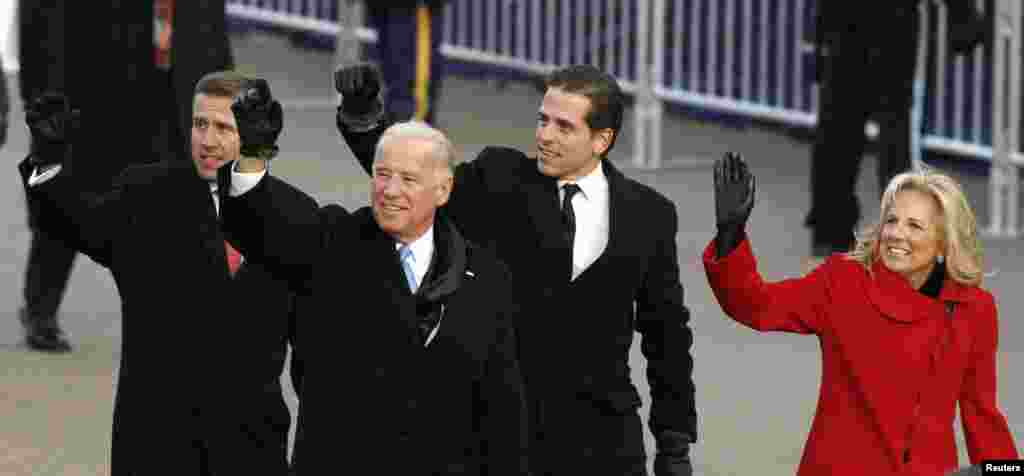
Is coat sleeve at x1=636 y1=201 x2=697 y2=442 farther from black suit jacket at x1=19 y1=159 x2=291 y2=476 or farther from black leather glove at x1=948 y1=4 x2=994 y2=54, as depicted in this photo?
black leather glove at x1=948 y1=4 x2=994 y2=54

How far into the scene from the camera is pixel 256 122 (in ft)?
18.7

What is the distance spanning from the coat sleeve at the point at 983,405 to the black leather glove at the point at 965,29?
6.21 metres

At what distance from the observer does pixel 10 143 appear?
15.1m

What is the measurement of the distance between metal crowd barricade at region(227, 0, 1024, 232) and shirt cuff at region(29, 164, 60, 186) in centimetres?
729

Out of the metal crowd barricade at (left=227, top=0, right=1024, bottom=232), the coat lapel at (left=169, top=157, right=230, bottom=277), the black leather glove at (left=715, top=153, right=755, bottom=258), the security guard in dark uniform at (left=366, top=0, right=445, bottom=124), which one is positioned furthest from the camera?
the security guard in dark uniform at (left=366, top=0, right=445, bottom=124)

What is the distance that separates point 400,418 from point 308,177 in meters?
8.53

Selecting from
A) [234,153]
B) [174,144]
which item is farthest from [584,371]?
[174,144]

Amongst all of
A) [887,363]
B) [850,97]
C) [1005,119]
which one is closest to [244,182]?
[887,363]

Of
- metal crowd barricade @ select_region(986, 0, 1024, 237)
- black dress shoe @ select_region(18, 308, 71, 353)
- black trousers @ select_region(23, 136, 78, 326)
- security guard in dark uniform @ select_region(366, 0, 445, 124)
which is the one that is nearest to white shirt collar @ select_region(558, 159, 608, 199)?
black trousers @ select_region(23, 136, 78, 326)

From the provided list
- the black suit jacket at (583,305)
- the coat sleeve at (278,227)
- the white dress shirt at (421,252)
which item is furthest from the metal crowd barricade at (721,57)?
the coat sleeve at (278,227)

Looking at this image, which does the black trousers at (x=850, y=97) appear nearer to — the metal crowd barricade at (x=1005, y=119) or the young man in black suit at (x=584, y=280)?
the metal crowd barricade at (x=1005, y=119)

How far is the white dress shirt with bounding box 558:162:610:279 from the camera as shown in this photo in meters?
6.93

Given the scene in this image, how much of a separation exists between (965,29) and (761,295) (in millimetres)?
6394

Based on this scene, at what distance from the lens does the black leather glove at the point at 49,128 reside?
6.41m
